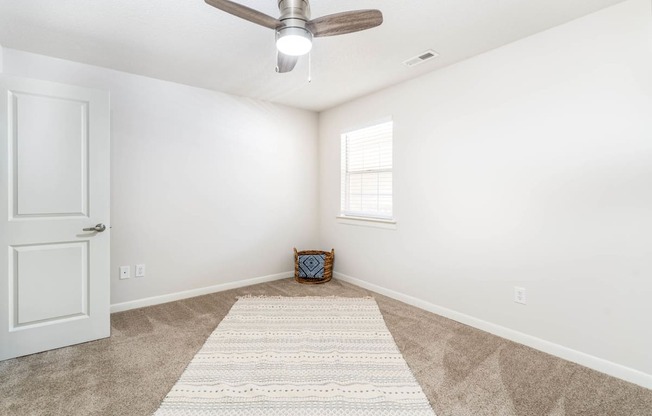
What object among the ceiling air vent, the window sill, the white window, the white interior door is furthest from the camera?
the white window

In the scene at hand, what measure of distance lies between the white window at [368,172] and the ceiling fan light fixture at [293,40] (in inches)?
77.5

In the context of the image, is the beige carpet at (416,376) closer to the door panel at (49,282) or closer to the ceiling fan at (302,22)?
the door panel at (49,282)

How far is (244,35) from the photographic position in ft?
7.80

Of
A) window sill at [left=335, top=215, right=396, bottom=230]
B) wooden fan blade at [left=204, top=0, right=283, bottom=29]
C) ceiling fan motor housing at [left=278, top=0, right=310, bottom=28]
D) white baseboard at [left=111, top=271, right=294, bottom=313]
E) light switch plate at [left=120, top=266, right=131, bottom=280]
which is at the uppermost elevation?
ceiling fan motor housing at [left=278, top=0, right=310, bottom=28]

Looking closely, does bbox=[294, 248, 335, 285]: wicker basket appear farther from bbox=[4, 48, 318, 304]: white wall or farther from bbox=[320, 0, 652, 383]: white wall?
bbox=[320, 0, 652, 383]: white wall

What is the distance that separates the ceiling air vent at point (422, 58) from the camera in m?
2.66

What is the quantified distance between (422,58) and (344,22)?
1342 mm

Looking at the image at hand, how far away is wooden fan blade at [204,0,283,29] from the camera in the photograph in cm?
152

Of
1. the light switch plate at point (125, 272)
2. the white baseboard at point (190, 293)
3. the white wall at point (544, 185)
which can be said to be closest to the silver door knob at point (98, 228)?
the light switch plate at point (125, 272)

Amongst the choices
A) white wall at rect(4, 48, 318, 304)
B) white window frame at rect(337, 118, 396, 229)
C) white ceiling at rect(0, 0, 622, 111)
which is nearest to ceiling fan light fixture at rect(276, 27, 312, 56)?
white ceiling at rect(0, 0, 622, 111)

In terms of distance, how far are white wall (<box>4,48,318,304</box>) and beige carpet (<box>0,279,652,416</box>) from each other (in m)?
A: 0.84

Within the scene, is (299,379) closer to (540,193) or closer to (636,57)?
(540,193)

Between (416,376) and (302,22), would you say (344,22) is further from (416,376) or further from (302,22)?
(416,376)

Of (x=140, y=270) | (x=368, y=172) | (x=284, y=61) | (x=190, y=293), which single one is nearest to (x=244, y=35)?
(x=284, y=61)
